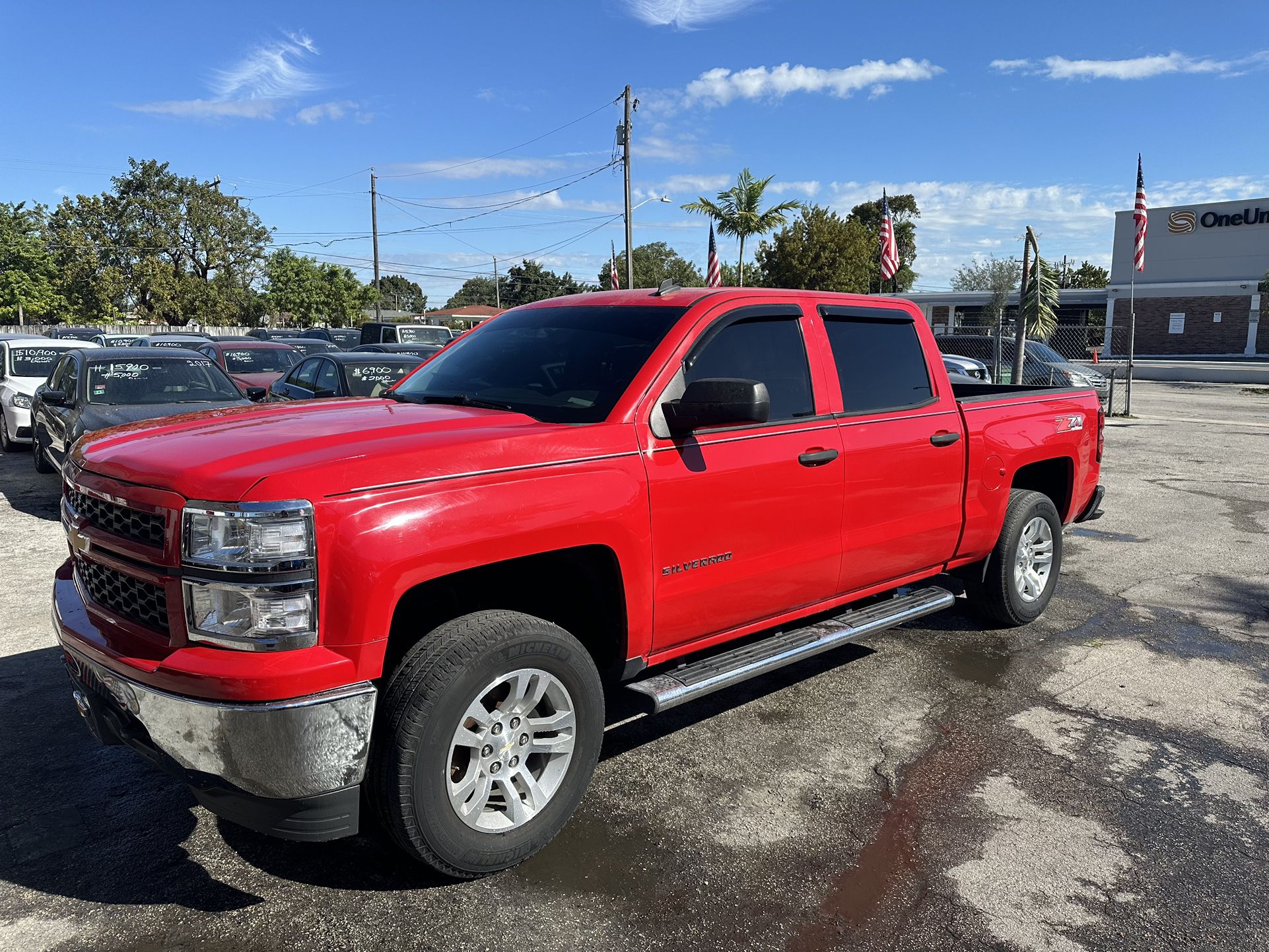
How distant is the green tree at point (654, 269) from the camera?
212ft

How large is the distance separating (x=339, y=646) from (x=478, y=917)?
1026mm

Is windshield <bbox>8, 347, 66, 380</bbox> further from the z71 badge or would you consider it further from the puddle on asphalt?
the puddle on asphalt

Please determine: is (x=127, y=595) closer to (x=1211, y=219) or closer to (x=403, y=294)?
(x=1211, y=219)

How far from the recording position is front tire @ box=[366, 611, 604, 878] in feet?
9.23

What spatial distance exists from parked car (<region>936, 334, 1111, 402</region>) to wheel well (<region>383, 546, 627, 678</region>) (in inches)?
677

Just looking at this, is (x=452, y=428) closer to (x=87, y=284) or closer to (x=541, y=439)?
(x=541, y=439)

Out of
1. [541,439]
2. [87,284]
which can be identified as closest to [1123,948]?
[541,439]

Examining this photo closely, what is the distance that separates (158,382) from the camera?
372 inches

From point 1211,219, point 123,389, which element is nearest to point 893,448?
point 123,389

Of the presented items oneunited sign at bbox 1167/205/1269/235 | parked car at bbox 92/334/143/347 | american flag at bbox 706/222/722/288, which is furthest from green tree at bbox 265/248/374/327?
oneunited sign at bbox 1167/205/1269/235

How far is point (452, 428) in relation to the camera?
326cm

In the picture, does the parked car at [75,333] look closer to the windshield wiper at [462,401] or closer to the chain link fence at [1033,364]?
the chain link fence at [1033,364]

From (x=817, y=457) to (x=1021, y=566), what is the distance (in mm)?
2376

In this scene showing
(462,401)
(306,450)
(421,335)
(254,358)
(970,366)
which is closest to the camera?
(306,450)
